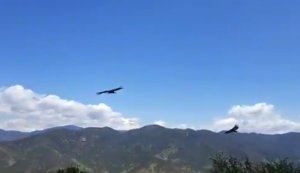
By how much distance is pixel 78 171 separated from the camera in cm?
9931

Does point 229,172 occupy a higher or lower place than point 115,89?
lower

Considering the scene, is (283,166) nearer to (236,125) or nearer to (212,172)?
(212,172)

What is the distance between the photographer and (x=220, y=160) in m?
87.3

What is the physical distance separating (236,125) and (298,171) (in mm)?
54294

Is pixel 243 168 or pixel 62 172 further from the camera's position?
pixel 62 172

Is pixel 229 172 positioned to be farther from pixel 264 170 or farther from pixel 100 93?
pixel 100 93

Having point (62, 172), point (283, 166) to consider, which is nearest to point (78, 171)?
point (62, 172)

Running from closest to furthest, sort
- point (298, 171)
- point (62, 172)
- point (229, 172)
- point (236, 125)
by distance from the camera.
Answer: point (236, 125)
point (298, 171)
point (229, 172)
point (62, 172)

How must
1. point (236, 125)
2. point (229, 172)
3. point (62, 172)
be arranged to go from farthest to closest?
point (62, 172), point (229, 172), point (236, 125)

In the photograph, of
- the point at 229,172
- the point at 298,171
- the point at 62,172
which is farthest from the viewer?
the point at 62,172

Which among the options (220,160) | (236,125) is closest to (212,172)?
(220,160)

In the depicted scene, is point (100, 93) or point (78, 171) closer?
point (100, 93)

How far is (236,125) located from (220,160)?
60571 mm

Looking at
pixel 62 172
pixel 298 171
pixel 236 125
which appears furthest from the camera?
pixel 62 172
